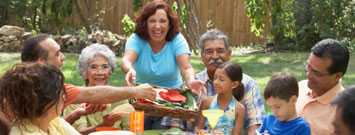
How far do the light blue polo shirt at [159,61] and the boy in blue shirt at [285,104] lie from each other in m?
1.42

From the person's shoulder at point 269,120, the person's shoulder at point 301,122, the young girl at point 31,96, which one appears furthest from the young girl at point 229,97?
the young girl at point 31,96

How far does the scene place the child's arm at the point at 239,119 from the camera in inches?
165

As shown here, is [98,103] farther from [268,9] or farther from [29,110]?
[268,9]

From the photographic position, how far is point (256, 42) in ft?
50.7

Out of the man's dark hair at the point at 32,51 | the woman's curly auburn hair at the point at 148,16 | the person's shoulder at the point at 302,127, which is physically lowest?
the person's shoulder at the point at 302,127

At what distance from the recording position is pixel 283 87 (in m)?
3.98

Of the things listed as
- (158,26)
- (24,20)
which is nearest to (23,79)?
(158,26)

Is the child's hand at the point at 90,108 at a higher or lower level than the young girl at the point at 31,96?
lower

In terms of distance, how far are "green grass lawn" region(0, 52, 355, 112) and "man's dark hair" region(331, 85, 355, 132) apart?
6538mm

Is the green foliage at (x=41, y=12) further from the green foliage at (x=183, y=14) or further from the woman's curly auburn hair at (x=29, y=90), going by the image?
the woman's curly auburn hair at (x=29, y=90)

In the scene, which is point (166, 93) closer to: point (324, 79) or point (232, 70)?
point (232, 70)

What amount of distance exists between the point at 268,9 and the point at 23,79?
10.9 m

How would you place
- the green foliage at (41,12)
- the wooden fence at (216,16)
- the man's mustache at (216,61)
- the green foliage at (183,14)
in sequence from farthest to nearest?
the wooden fence at (216,16), the green foliage at (41,12), the green foliage at (183,14), the man's mustache at (216,61)

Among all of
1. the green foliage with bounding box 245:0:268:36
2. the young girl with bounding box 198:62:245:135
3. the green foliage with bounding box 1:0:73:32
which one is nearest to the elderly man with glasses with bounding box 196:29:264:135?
the young girl with bounding box 198:62:245:135
